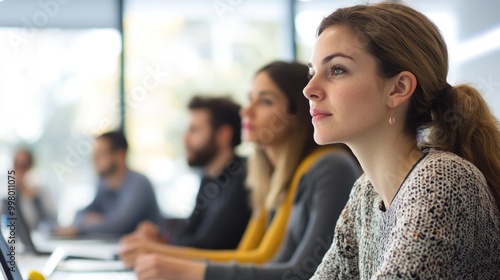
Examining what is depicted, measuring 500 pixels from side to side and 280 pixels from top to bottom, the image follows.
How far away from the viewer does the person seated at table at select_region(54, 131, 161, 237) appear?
4254mm

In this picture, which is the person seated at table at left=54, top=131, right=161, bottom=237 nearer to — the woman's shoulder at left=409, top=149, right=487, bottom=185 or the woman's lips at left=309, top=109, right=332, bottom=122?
the woman's lips at left=309, top=109, right=332, bottom=122

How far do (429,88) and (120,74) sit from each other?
207 inches

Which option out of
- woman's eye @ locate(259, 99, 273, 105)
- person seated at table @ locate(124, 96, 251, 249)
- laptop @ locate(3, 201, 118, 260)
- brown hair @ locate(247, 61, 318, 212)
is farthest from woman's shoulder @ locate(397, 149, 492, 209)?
person seated at table @ locate(124, 96, 251, 249)

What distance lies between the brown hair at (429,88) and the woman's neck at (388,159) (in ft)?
0.12

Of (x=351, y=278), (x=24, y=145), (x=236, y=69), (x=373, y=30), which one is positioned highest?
(x=373, y=30)

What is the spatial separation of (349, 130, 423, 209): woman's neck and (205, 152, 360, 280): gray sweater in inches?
27.8

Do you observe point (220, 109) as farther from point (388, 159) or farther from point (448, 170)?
point (448, 170)

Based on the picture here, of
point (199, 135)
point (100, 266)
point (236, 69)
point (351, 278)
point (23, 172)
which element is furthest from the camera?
point (236, 69)

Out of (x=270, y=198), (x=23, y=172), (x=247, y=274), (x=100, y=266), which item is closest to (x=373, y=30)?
(x=247, y=274)

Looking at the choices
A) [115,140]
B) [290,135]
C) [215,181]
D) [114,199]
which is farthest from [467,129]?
[115,140]

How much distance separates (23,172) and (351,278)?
4415mm

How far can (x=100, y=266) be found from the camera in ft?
7.73

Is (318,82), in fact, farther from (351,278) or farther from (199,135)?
(199,135)

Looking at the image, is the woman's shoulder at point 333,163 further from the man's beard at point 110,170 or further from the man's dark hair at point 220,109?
the man's beard at point 110,170
